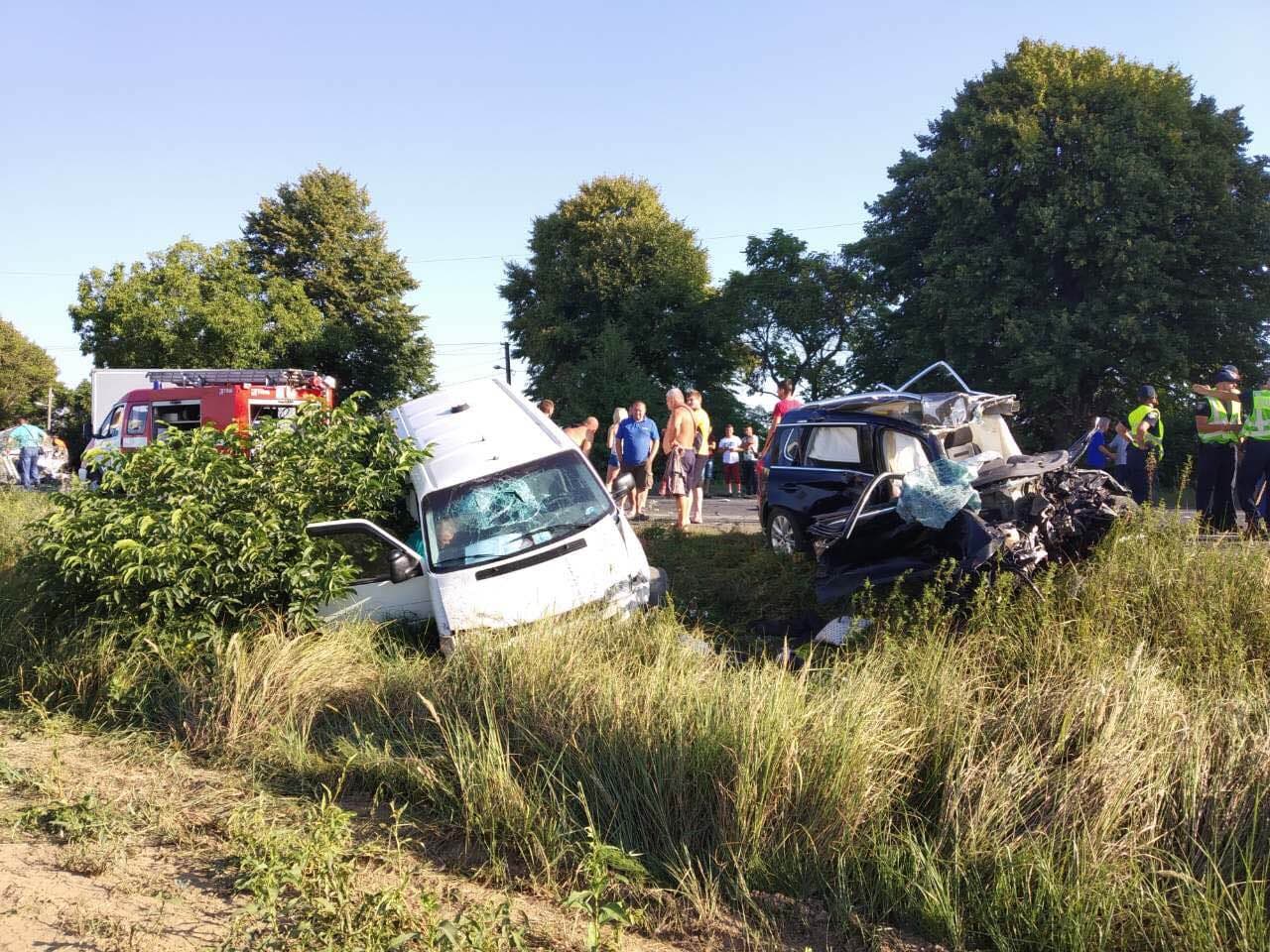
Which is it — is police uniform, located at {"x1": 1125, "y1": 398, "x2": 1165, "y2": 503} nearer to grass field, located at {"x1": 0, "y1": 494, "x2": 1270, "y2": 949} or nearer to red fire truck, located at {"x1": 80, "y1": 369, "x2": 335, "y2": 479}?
grass field, located at {"x1": 0, "y1": 494, "x2": 1270, "y2": 949}

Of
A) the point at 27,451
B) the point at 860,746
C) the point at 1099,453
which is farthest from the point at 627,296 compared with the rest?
the point at 860,746

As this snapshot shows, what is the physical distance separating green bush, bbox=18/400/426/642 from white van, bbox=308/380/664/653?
30 cm

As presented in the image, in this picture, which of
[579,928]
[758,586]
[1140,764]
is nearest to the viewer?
[579,928]

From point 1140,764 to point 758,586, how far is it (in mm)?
5056

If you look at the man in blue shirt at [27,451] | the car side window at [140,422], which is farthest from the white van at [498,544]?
the man in blue shirt at [27,451]

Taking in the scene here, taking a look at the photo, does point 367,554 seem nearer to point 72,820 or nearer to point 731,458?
point 72,820

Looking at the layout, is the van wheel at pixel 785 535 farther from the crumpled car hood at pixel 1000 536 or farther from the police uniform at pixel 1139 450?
the police uniform at pixel 1139 450

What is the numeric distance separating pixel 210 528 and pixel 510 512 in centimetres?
219

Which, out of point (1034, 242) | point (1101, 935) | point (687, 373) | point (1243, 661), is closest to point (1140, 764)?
point (1101, 935)

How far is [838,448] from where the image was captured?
9250 mm

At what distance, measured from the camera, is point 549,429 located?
8.12 metres

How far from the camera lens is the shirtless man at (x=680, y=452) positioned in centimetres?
1198

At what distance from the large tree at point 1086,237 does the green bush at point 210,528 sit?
68.2 feet

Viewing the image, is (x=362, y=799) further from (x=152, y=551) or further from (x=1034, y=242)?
(x=1034, y=242)
